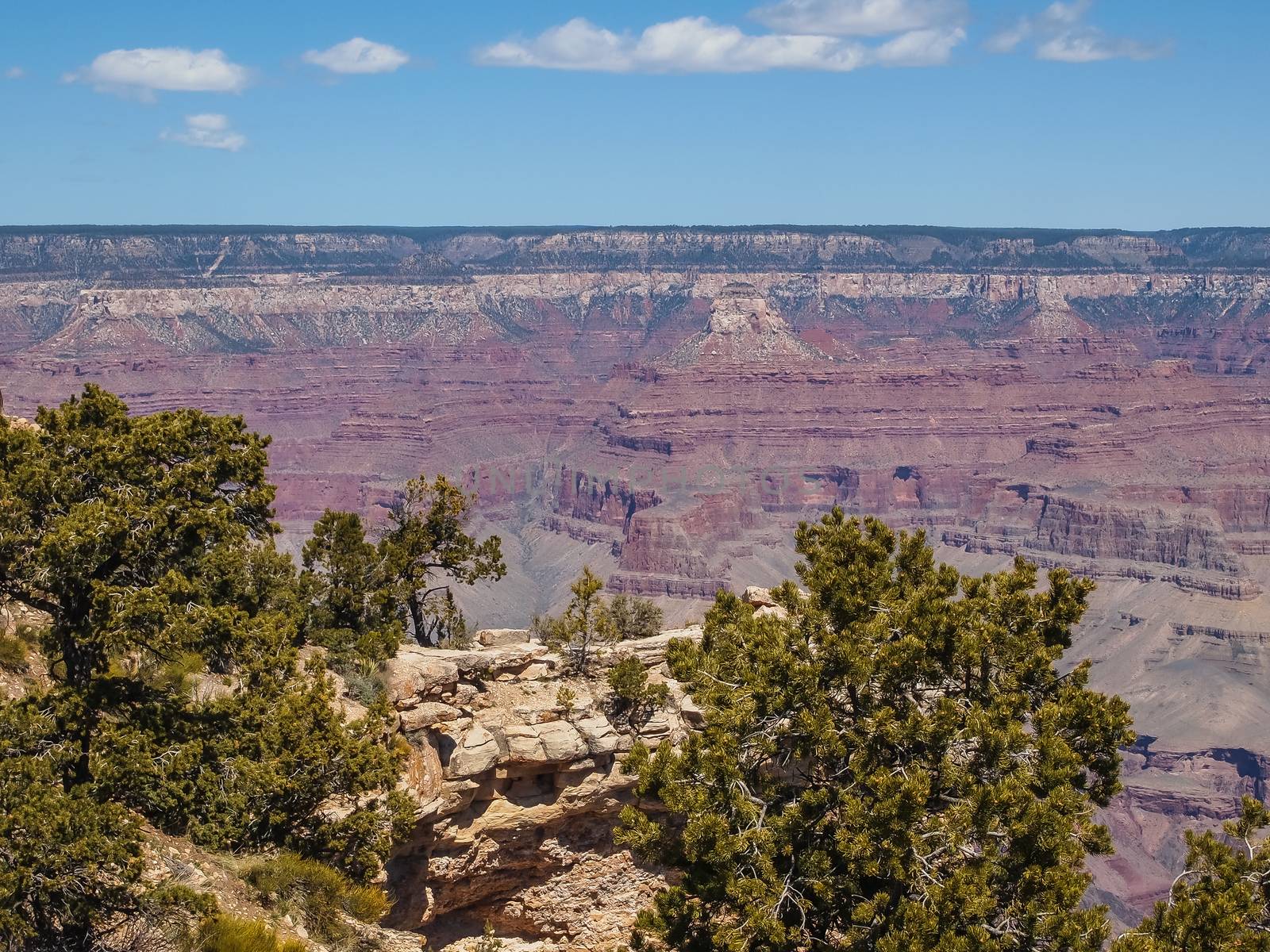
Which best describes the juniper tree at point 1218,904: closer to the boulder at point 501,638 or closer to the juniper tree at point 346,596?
the juniper tree at point 346,596

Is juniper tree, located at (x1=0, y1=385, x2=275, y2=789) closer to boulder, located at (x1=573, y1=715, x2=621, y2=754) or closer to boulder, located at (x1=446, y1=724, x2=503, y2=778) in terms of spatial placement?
boulder, located at (x1=446, y1=724, x2=503, y2=778)

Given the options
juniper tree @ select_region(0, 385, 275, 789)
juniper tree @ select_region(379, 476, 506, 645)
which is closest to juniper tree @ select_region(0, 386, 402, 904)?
juniper tree @ select_region(0, 385, 275, 789)

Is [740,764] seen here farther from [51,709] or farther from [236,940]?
[51,709]

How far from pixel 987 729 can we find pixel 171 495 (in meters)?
12.1

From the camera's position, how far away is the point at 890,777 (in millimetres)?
19109

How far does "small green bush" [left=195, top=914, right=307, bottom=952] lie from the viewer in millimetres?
17359

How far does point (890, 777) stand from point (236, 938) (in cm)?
895

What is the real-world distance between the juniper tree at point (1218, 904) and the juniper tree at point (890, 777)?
92 centimetres

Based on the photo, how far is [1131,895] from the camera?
101125mm

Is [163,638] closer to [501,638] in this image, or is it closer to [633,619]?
[501,638]

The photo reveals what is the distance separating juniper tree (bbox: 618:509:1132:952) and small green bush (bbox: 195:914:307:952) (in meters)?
5.74

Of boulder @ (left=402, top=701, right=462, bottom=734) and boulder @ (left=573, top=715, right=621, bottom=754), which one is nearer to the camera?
boulder @ (left=402, top=701, right=462, bottom=734)

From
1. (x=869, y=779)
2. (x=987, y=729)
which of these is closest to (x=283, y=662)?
(x=869, y=779)

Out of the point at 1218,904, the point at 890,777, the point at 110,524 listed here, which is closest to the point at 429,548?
the point at 110,524
